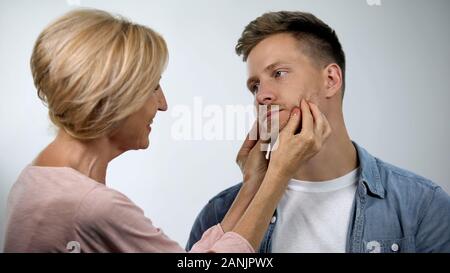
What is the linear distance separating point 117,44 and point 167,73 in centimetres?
46

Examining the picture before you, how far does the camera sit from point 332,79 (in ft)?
4.66

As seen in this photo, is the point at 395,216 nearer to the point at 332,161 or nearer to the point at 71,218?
the point at 332,161

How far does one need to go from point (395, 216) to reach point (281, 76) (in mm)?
450

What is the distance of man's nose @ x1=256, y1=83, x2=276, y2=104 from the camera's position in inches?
52.9

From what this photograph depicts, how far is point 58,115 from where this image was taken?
104 centimetres

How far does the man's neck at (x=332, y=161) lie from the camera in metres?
1.36

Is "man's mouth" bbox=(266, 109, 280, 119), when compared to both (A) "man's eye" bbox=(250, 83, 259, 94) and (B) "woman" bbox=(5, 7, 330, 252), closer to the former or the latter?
(A) "man's eye" bbox=(250, 83, 259, 94)

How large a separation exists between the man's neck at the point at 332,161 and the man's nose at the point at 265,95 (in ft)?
0.62

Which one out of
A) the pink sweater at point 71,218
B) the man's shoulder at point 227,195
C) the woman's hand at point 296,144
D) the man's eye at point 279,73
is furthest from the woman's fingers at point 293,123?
the pink sweater at point 71,218

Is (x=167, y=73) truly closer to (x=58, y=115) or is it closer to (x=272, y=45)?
(x=272, y=45)

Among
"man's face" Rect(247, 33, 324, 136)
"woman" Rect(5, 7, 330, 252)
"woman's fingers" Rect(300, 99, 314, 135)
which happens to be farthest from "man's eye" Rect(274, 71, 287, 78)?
"woman" Rect(5, 7, 330, 252)

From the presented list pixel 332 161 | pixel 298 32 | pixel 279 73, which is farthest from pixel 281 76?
pixel 332 161
